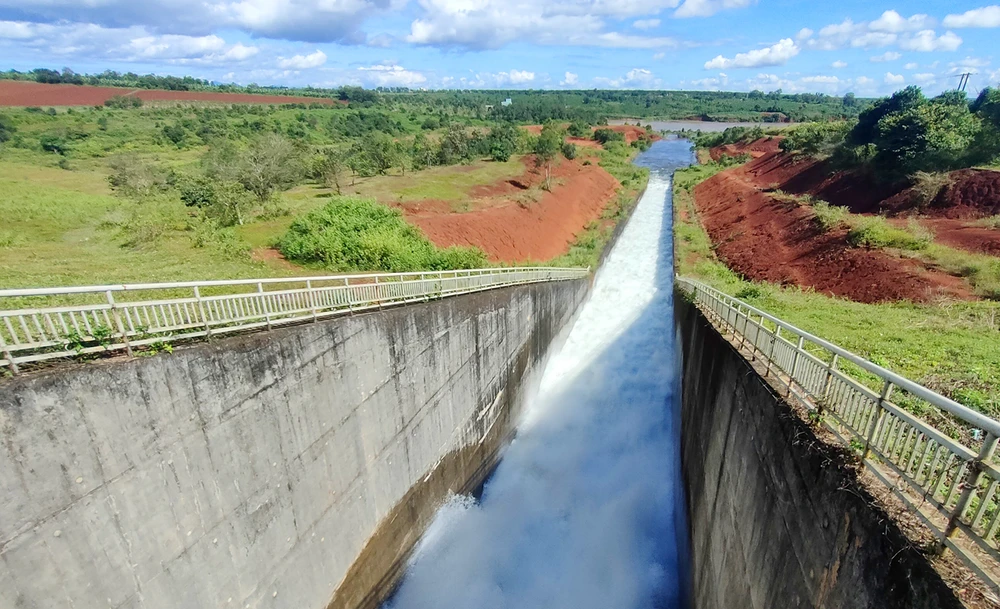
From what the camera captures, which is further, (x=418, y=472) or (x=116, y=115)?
(x=116, y=115)

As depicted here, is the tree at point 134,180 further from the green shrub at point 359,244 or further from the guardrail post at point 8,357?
the guardrail post at point 8,357

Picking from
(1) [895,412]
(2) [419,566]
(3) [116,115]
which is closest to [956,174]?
(1) [895,412]

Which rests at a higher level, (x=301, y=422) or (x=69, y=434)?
(x=69, y=434)

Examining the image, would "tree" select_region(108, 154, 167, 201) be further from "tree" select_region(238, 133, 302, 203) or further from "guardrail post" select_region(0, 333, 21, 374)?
"guardrail post" select_region(0, 333, 21, 374)

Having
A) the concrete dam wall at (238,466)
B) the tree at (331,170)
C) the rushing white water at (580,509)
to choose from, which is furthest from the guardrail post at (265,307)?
the tree at (331,170)

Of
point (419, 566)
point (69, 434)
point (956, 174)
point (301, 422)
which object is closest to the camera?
point (69, 434)

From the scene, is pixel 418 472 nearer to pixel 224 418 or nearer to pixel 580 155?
pixel 224 418

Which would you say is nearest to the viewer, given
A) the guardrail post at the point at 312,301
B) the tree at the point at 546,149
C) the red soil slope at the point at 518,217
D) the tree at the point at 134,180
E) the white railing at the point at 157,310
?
the white railing at the point at 157,310
